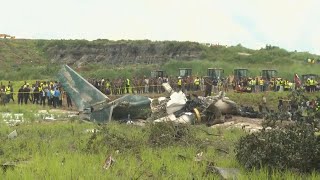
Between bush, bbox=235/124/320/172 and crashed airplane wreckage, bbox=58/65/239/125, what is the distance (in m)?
8.05

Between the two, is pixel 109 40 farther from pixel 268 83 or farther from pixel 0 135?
pixel 0 135

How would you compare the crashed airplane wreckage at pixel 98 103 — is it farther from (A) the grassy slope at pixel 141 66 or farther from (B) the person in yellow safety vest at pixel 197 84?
(A) the grassy slope at pixel 141 66

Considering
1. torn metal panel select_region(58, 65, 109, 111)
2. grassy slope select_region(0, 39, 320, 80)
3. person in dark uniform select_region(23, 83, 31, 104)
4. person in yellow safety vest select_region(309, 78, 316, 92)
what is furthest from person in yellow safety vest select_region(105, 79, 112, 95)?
grassy slope select_region(0, 39, 320, 80)

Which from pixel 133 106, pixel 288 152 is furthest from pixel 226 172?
pixel 133 106

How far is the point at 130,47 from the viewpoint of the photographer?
6719cm

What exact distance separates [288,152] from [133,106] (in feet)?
33.0

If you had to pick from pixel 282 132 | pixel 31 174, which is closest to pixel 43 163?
pixel 31 174

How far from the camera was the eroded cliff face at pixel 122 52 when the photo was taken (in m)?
62.9

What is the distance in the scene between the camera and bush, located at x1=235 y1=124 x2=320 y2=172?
816 centimetres

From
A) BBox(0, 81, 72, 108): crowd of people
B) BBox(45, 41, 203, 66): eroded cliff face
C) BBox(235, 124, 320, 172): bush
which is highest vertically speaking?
BBox(45, 41, 203, 66): eroded cliff face

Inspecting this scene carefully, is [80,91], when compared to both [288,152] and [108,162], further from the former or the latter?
[288,152]

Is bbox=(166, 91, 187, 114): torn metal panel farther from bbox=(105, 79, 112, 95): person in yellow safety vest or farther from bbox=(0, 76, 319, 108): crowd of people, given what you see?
bbox=(105, 79, 112, 95): person in yellow safety vest

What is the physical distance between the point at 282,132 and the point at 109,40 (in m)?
65.3

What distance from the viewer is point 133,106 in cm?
1781
